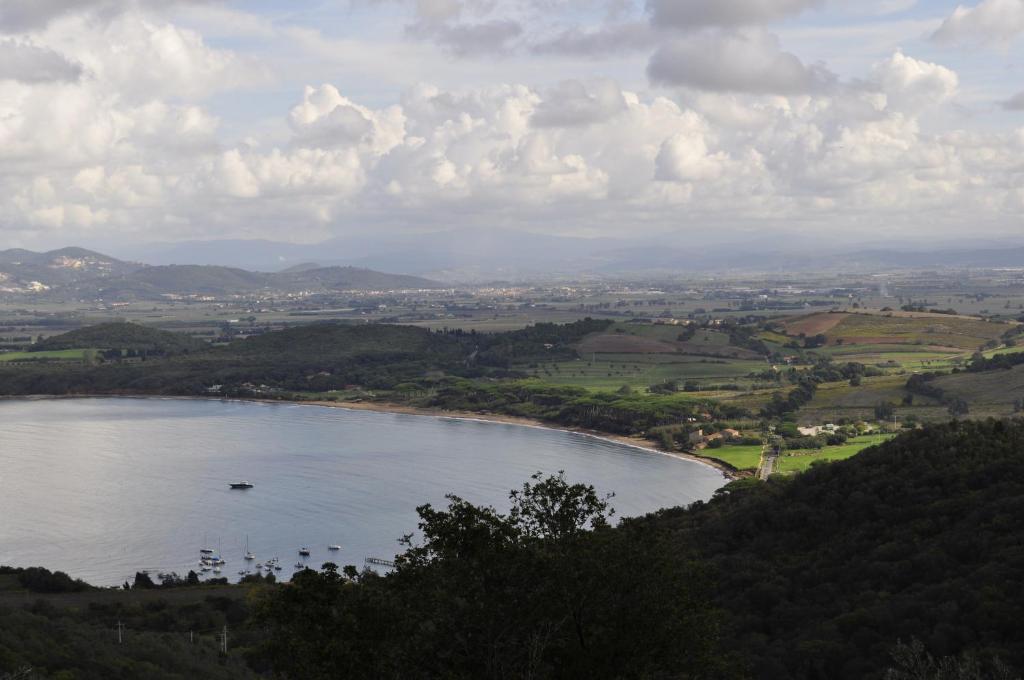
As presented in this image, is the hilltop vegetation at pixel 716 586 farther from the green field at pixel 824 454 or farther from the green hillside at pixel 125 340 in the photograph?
the green hillside at pixel 125 340

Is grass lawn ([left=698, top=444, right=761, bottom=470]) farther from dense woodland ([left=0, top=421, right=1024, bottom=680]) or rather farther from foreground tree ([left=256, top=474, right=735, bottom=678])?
foreground tree ([left=256, top=474, right=735, bottom=678])

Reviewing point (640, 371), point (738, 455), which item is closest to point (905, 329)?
point (640, 371)

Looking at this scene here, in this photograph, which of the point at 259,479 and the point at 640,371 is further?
the point at 640,371

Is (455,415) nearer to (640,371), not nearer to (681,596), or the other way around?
(640,371)

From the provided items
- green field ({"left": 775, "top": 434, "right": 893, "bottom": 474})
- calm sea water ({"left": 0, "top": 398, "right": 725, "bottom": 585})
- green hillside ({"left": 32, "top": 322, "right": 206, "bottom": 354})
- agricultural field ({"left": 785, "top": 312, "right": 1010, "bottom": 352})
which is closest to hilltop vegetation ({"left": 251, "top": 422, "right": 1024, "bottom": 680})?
calm sea water ({"left": 0, "top": 398, "right": 725, "bottom": 585})

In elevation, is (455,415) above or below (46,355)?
below
